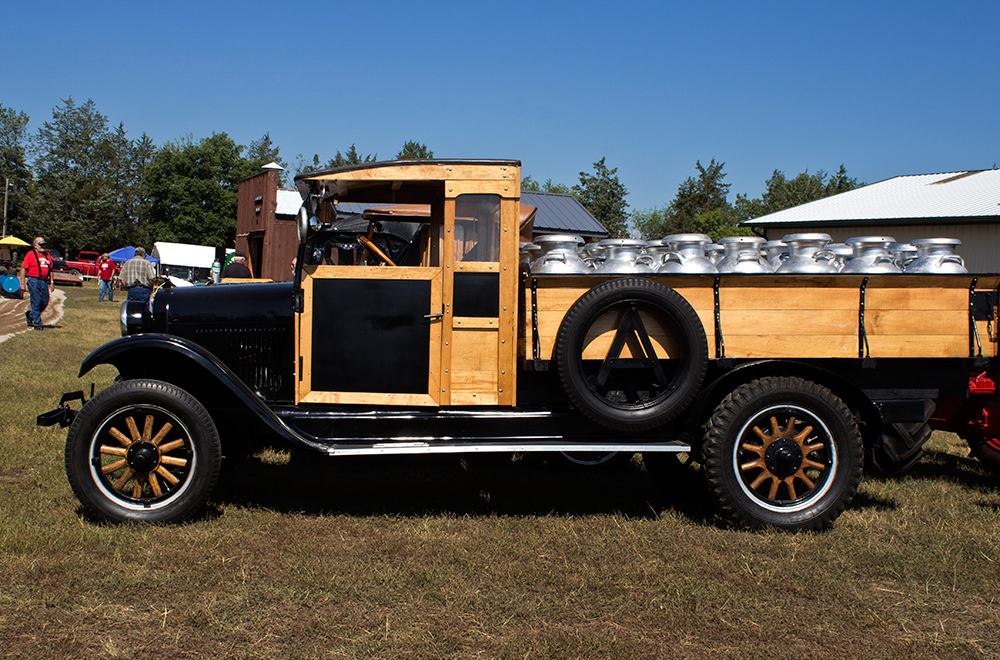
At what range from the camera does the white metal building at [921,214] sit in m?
20.0

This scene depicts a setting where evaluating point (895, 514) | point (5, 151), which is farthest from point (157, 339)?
point (5, 151)

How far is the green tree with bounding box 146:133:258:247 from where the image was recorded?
62.5 meters

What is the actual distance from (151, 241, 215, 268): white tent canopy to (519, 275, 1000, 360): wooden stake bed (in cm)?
3602

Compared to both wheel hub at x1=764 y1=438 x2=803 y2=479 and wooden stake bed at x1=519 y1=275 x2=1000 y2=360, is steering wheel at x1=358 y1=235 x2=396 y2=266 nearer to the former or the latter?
wooden stake bed at x1=519 y1=275 x2=1000 y2=360

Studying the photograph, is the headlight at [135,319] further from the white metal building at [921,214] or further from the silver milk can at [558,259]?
the white metal building at [921,214]

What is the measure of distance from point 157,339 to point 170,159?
67778mm

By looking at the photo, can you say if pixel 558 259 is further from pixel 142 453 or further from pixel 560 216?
pixel 560 216

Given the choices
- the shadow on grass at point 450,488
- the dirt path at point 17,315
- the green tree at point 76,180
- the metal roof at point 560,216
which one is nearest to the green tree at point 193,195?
the green tree at point 76,180

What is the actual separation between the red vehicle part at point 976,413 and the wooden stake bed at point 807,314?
108cm

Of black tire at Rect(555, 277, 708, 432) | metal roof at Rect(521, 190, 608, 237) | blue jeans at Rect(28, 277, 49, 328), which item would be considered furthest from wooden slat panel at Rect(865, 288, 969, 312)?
metal roof at Rect(521, 190, 608, 237)

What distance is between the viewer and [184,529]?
405 centimetres

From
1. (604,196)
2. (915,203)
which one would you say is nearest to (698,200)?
(604,196)

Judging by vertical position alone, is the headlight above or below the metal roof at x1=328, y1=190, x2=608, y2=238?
below

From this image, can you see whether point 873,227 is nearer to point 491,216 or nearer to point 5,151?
point 491,216
